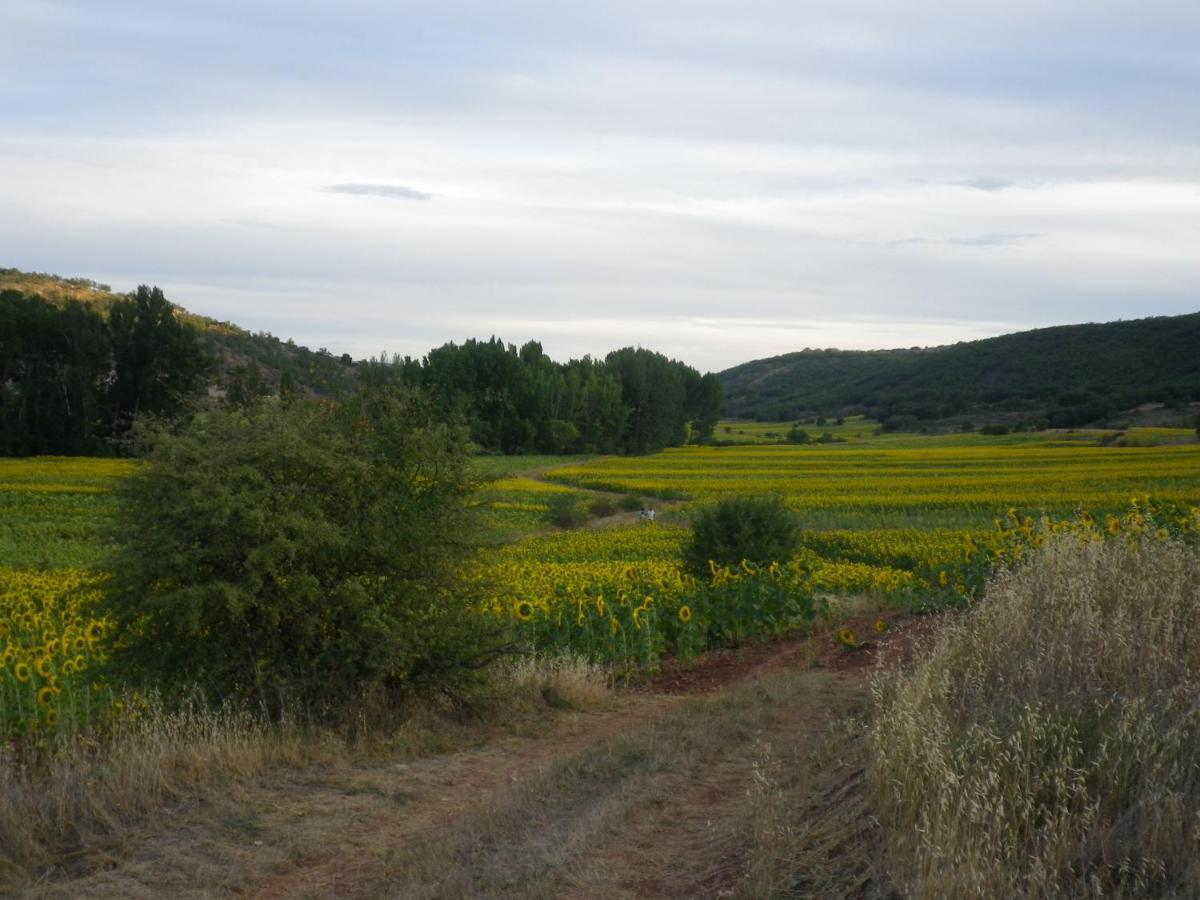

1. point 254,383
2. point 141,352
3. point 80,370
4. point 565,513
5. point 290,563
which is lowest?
point 565,513

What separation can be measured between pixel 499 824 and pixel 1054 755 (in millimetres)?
3248

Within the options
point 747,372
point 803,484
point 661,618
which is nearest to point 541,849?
point 661,618

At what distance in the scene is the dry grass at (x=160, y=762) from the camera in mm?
6410

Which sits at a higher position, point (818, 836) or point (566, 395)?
point (566, 395)

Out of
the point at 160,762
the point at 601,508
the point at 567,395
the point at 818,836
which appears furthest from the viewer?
the point at 567,395

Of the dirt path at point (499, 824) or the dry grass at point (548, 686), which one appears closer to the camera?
the dirt path at point (499, 824)

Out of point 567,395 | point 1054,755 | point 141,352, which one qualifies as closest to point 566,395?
point 567,395

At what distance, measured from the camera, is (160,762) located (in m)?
7.21

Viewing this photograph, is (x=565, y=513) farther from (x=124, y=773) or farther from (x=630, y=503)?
(x=124, y=773)

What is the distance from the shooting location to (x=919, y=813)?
16.1ft

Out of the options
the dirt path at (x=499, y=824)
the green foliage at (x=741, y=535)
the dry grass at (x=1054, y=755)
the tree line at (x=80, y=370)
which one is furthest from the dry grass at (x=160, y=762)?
the tree line at (x=80, y=370)

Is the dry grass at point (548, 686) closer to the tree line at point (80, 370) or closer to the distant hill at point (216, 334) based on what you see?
A: the tree line at point (80, 370)

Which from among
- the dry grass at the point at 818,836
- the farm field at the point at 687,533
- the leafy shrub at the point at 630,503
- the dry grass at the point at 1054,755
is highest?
the dry grass at the point at 1054,755

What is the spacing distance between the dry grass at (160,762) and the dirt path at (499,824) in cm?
19
